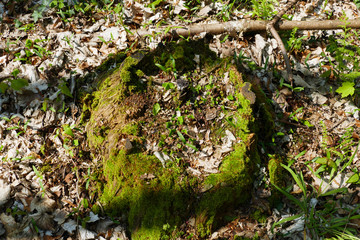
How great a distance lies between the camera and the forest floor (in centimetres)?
284

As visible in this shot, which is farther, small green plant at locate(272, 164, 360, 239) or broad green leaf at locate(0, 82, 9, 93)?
Result: broad green leaf at locate(0, 82, 9, 93)

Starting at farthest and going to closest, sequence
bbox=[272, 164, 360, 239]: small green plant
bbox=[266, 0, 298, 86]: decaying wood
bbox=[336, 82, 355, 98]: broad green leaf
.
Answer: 1. bbox=[266, 0, 298, 86]: decaying wood
2. bbox=[336, 82, 355, 98]: broad green leaf
3. bbox=[272, 164, 360, 239]: small green plant

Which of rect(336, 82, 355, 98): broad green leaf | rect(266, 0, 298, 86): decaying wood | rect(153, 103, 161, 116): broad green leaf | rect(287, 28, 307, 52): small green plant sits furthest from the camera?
rect(287, 28, 307, 52): small green plant

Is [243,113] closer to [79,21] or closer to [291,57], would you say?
[291,57]

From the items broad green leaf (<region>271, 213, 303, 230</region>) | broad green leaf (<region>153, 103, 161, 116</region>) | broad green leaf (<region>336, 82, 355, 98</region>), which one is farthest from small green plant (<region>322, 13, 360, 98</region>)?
broad green leaf (<region>153, 103, 161, 116</region>)

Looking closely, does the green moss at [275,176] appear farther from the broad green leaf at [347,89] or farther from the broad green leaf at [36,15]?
the broad green leaf at [36,15]

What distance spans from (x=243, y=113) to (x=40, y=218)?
243 centimetres

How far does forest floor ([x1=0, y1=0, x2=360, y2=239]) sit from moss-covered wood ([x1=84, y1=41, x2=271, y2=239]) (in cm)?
18

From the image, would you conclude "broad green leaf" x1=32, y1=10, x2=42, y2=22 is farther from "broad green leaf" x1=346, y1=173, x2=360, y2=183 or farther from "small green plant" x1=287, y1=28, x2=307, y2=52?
"broad green leaf" x1=346, y1=173, x2=360, y2=183

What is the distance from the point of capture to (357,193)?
122 inches

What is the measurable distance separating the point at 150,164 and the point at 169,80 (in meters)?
1.10

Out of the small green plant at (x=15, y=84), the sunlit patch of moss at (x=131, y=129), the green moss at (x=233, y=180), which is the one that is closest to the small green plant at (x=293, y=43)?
the green moss at (x=233, y=180)

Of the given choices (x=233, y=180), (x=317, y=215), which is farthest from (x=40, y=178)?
(x=317, y=215)

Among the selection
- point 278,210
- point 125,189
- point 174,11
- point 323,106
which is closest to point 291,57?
point 323,106
